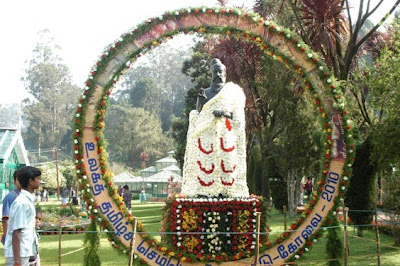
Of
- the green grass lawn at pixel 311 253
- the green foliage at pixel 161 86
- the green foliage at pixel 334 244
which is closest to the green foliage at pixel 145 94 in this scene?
the green foliage at pixel 161 86

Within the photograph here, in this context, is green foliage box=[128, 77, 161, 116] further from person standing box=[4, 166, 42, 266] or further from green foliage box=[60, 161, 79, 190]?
person standing box=[4, 166, 42, 266]

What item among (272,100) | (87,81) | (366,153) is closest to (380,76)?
(366,153)

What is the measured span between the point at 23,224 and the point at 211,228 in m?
5.10

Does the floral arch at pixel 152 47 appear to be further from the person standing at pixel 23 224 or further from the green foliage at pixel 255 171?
the green foliage at pixel 255 171

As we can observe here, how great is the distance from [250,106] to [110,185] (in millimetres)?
13509

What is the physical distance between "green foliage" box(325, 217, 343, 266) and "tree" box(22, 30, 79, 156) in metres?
59.7

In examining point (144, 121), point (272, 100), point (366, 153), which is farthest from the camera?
point (144, 121)

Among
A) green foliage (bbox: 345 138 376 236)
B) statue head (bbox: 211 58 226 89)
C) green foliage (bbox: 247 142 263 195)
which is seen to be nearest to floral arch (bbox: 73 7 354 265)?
statue head (bbox: 211 58 226 89)

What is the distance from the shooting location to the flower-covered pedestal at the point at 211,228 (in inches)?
383

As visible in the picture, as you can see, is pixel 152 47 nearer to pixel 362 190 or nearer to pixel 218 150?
pixel 218 150

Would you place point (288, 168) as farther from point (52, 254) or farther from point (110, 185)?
point (110, 185)

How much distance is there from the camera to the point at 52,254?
12.9 metres

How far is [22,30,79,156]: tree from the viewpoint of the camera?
221ft

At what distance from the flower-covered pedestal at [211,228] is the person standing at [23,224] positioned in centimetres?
452
